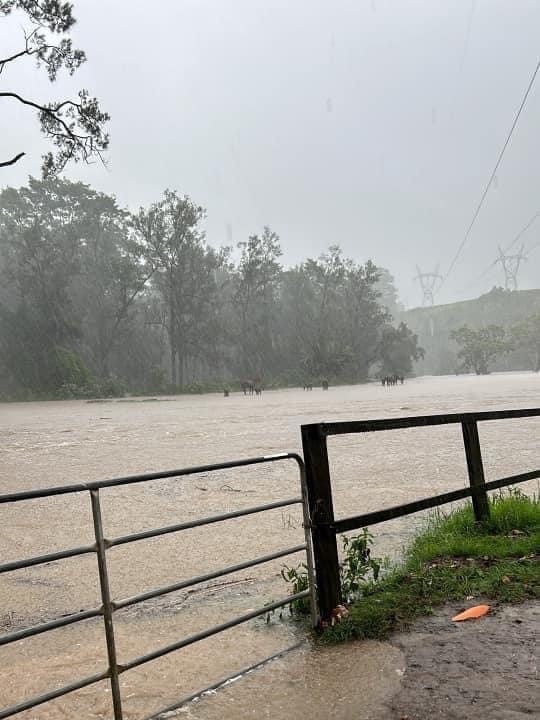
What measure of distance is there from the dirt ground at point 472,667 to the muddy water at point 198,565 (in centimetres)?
12

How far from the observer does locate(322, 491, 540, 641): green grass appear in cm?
371

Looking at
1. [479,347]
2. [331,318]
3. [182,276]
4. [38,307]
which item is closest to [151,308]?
[182,276]

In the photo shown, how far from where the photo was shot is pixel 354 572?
4039 mm

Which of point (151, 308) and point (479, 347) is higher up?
point (151, 308)

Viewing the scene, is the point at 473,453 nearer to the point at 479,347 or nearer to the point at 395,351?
the point at 395,351

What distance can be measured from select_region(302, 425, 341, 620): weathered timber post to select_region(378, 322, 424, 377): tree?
6573cm

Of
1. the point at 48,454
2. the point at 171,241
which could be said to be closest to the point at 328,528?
the point at 48,454

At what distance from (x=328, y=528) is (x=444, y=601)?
93cm

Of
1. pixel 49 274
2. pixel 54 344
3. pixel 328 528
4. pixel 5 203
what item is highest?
pixel 5 203

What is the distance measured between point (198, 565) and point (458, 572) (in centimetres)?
209

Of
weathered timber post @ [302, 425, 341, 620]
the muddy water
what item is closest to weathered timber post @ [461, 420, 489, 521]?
the muddy water

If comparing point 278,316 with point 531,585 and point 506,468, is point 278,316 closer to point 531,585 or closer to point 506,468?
point 506,468

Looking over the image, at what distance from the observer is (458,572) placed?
14.1ft

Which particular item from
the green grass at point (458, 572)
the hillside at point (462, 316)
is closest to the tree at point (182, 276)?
the green grass at point (458, 572)
